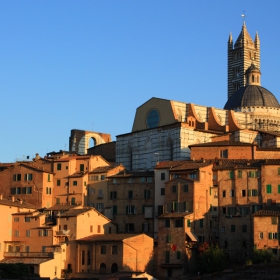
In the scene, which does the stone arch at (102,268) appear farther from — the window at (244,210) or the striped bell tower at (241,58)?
the striped bell tower at (241,58)

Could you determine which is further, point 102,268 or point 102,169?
point 102,169

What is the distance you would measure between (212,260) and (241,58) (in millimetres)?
75309

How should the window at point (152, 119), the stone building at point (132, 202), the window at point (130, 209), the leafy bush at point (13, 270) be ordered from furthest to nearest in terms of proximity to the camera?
1. the window at point (152, 119)
2. the window at point (130, 209)
3. the stone building at point (132, 202)
4. the leafy bush at point (13, 270)

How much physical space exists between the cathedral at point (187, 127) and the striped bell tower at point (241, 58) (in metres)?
21.5

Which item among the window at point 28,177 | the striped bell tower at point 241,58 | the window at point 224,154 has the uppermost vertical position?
the striped bell tower at point 241,58

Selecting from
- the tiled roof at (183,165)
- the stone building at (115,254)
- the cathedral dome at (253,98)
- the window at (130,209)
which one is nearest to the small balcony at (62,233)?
the stone building at (115,254)

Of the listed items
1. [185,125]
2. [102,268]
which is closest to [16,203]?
[102,268]

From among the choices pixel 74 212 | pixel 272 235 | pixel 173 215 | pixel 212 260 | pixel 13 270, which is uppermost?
pixel 74 212

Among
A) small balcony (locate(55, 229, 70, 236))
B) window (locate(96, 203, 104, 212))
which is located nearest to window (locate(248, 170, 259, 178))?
window (locate(96, 203, 104, 212))

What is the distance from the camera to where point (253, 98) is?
111 m

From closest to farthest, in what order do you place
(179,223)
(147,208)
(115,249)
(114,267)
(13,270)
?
(13,270)
(179,223)
(114,267)
(115,249)
(147,208)

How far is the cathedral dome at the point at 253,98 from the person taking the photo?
359 feet

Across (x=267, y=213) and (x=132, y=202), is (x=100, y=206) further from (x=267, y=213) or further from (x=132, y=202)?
(x=267, y=213)

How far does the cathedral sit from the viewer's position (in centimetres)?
8931
